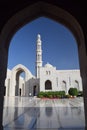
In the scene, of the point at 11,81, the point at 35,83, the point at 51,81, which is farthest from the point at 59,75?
the point at 11,81

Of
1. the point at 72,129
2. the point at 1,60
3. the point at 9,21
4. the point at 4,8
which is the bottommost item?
the point at 72,129

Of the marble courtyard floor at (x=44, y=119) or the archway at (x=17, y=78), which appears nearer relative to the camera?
the marble courtyard floor at (x=44, y=119)

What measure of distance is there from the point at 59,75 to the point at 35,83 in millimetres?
5857

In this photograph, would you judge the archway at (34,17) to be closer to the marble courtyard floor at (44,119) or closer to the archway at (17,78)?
the marble courtyard floor at (44,119)

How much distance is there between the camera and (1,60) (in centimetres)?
310

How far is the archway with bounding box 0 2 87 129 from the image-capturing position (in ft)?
10.3

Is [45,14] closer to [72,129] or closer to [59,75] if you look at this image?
[72,129]

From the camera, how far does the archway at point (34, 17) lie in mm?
3137

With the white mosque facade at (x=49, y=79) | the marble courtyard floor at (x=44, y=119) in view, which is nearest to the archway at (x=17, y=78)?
the white mosque facade at (x=49, y=79)

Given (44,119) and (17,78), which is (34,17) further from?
(17,78)

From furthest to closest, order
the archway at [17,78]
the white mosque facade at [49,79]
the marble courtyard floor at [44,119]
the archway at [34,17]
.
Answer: the white mosque facade at [49,79], the archway at [17,78], the marble courtyard floor at [44,119], the archway at [34,17]

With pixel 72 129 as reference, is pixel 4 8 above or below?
above

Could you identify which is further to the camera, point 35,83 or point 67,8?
point 35,83

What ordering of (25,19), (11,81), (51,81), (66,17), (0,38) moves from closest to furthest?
(0,38) < (66,17) < (25,19) < (11,81) < (51,81)
